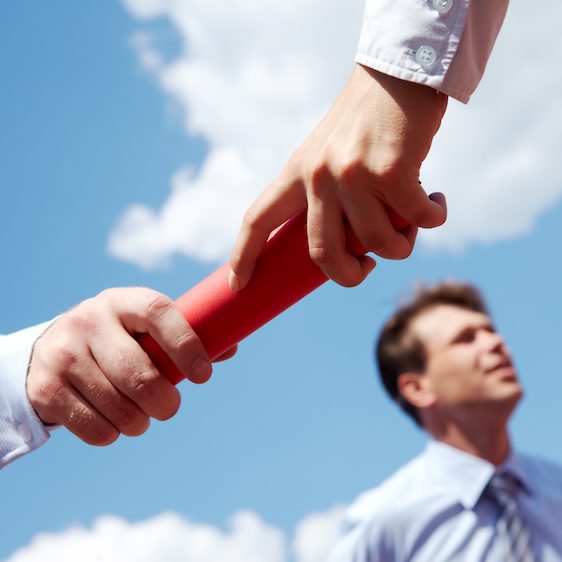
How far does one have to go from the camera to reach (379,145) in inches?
53.5

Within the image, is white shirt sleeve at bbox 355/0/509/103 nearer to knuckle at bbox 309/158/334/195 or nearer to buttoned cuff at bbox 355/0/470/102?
buttoned cuff at bbox 355/0/470/102

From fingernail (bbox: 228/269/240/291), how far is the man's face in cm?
413

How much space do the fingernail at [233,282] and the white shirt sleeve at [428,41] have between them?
44cm

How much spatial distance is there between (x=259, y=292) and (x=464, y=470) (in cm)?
380

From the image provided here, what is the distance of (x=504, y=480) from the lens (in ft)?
16.3

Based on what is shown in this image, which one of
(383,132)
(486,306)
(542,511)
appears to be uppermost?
(486,306)

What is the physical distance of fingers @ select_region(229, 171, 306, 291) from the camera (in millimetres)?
1441

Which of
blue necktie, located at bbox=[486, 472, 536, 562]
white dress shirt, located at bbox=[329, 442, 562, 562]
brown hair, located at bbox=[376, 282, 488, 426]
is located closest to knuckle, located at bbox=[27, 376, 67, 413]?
white dress shirt, located at bbox=[329, 442, 562, 562]

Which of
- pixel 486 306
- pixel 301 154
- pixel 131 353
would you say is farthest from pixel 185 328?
pixel 486 306

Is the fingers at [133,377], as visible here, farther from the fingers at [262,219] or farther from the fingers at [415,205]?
the fingers at [415,205]

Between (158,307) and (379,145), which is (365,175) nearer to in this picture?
(379,145)

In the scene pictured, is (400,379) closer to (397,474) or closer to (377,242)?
(397,474)

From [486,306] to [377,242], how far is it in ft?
16.9

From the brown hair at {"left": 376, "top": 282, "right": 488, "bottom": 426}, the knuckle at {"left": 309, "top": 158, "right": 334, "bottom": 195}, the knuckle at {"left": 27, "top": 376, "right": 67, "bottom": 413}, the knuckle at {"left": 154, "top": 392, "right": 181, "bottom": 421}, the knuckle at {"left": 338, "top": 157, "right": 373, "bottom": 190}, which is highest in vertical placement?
the brown hair at {"left": 376, "top": 282, "right": 488, "bottom": 426}
